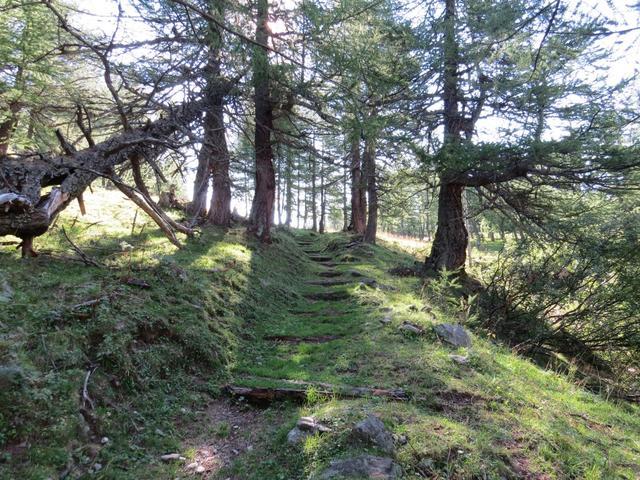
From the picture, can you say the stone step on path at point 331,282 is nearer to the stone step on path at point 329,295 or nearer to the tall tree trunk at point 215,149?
the stone step on path at point 329,295

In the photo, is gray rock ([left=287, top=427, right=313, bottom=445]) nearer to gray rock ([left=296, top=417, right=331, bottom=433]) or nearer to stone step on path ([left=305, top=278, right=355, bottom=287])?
gray rock ([left=296, top=417, right=331, bottom=433])

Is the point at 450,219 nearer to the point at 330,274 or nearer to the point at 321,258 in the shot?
the point at 330,274

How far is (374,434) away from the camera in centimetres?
367

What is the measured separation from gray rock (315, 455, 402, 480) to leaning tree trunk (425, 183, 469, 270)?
9512 mm

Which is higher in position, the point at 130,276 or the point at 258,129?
the point at 258,129

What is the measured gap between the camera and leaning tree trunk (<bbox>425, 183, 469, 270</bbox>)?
12236 mm

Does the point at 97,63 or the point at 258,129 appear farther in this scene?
the point at 258,129

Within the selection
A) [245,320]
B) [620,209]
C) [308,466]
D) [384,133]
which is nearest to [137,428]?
[308,466]

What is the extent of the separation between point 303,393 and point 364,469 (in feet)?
5.41

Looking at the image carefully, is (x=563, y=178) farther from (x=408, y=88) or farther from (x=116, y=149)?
(x=116, y=149)

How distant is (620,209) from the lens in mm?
9008

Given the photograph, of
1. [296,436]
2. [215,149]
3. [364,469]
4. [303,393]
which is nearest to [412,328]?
[303,393]

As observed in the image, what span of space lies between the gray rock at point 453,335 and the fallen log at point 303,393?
203cm

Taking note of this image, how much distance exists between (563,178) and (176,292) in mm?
9714
